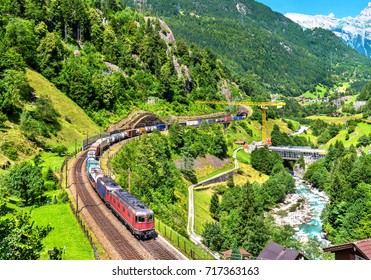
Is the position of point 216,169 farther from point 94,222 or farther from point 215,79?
point 215,79

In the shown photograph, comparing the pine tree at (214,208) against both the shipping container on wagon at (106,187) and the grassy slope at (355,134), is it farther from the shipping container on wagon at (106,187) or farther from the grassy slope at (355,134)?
the grassy slope at (355,134)

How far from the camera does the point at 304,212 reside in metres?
99.0

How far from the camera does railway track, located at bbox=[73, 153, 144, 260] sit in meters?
37.2

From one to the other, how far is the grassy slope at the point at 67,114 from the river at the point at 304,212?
Result: 5080 cm

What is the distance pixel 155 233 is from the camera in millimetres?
42000

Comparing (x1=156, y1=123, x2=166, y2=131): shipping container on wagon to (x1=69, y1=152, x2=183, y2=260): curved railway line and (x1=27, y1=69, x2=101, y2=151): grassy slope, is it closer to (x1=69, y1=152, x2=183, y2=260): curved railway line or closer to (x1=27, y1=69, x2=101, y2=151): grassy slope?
(x1=27, y1=69, x2=101, y2=151): grassy slope

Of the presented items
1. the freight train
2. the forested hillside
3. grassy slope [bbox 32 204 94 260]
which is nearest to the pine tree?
the freight train

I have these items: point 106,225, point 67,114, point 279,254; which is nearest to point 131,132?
point 67,114

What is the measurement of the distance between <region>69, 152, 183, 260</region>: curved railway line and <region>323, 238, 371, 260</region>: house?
13892 millimetres

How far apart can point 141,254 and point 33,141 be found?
153 ft

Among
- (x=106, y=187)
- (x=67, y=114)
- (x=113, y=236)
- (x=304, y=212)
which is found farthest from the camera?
(x=304, y=212)

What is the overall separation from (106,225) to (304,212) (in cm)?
6783

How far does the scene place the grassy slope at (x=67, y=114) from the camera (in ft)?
297

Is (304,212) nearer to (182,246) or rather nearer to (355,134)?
(182,246)
